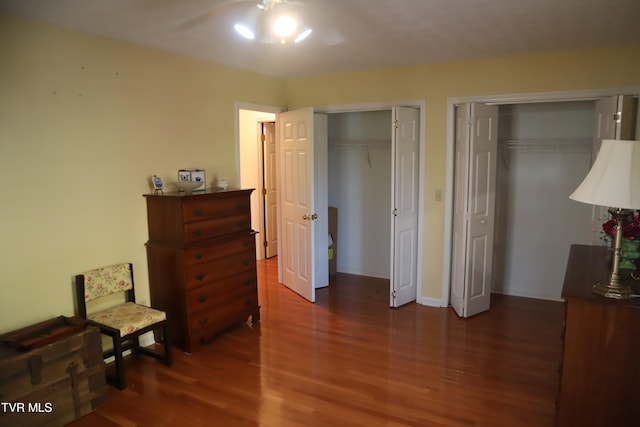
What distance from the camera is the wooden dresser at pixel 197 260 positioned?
3477mm

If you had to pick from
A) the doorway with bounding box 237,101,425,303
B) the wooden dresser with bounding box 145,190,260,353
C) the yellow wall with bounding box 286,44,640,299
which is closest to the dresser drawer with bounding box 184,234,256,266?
the wooden dresser with bounding box 145,190,260,353

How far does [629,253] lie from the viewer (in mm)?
2352

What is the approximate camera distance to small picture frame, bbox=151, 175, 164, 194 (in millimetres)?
3611

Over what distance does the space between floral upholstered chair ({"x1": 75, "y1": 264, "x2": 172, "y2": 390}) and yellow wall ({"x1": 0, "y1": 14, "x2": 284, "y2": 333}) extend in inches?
4.1

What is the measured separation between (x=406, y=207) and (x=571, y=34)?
2082mm

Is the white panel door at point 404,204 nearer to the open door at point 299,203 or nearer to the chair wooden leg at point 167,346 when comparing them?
the open door at point 299,203

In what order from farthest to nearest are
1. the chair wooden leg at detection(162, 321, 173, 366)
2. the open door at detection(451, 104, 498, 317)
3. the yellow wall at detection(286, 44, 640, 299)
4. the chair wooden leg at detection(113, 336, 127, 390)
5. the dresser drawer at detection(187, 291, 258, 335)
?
1. the open door at detection(451, 104, 498, 317)
2. the yellow wall at detection(286, 44, 640, 299)
3. the dresser drawer at detection(187, 291, 258, 335)
4. the chair wooden leg at detection(162, 321, 173, 366)
5. the chair wooden leg at detection(113, 336, 127, 390)

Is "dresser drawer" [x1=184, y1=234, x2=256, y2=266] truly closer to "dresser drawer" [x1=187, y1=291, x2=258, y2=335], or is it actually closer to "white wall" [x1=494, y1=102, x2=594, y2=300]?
"dresser drawer" [x1=187, y1=291, x2=258, y2=335]

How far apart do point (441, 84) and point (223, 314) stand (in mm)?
3076

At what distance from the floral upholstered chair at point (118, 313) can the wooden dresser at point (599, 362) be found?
106 inches

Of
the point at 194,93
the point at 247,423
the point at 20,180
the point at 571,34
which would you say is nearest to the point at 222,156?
the point at 194,93

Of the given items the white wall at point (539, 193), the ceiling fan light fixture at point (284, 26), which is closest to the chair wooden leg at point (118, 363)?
the ceiling fan light fixture at point (284, 26)

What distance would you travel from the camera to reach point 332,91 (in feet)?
16.2

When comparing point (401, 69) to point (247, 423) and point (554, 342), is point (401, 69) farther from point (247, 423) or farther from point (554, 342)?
point (247, 423)
